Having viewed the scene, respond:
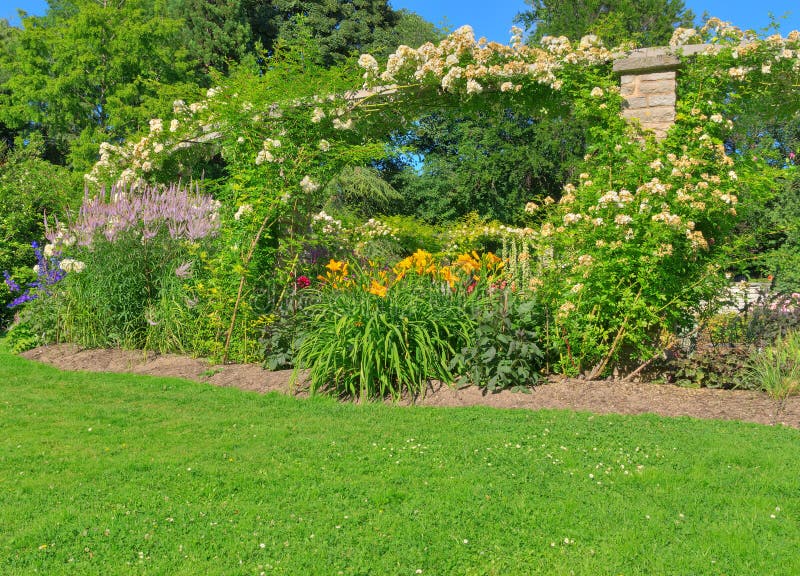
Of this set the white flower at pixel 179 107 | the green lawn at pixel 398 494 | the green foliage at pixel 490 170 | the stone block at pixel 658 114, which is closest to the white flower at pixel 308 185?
the white flower at pixel 179 107

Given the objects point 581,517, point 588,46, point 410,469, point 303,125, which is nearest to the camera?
point 581,517

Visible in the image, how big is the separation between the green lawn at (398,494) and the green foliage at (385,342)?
0.63m

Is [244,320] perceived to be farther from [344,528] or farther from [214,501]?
[344,528]

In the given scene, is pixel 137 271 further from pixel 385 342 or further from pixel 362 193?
pixel 362 193

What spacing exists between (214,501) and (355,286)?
344 cm

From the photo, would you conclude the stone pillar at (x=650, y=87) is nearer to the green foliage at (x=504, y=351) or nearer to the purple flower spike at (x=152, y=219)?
the green foliage at (x=504, y=351)

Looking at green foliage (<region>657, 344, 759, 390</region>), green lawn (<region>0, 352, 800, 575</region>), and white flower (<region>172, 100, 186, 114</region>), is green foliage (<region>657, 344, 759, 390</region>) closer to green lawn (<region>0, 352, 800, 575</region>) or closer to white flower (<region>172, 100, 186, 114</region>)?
→ green lawn (<region>0, 352, 800, 575</region>)

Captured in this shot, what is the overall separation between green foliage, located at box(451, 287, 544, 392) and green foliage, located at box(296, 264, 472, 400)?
136mm

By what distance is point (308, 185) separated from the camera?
22.3 ft

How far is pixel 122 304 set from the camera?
24.1 feet

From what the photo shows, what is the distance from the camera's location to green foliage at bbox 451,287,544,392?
5.37 metres

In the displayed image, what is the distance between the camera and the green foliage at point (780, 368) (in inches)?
197

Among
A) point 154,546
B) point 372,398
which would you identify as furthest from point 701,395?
point 154,546

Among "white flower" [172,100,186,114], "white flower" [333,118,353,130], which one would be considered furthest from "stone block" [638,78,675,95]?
"white flower" [172,100,186,114]
